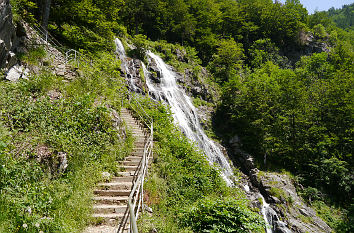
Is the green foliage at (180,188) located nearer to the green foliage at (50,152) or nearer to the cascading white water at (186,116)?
the green foliage at (50,152)

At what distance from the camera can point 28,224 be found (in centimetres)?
395

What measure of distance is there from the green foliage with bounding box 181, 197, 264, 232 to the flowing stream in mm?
12517

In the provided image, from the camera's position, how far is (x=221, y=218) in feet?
19.8

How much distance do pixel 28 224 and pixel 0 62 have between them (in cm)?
587

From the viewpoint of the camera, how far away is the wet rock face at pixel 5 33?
6961 mm

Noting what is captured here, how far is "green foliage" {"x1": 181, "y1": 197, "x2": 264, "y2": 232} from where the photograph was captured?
19.1 ft

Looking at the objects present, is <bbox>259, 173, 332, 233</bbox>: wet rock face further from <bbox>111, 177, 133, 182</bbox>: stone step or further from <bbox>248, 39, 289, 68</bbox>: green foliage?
<bbox>248, 39, 289, 68</bbox>: green foliage

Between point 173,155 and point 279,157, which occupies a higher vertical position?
point 173,155

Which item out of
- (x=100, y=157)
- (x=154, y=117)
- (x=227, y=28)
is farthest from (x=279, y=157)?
(x=227, y=28)

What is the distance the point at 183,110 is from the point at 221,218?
16772 millimetres

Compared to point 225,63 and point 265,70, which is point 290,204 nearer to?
point 225,63

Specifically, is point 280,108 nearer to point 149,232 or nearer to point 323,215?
point 323,215

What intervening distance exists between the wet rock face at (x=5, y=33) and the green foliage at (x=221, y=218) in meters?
7.97

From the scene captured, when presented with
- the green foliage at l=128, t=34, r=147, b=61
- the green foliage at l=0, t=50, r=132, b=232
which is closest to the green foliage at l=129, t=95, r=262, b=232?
the green foliage at l=0, t=50, r=132, b=232
